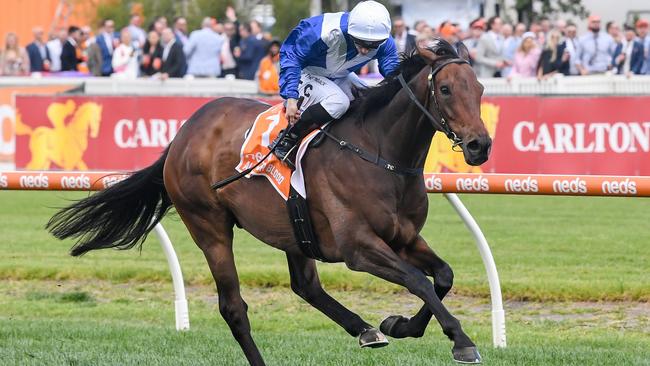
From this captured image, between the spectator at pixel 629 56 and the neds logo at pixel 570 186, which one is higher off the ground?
the neds logo at pixel 570 186

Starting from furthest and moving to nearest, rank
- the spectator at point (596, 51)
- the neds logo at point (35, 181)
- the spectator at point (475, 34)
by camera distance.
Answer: the spectator at point (475, 34)
the spectator at point (596, 51)
the neds logo at point (35, 181)

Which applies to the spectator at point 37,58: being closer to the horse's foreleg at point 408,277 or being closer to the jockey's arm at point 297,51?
the jockey's arm at point 297,51

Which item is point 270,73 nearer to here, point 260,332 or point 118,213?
point 260,332

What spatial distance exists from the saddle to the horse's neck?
0.37 metres

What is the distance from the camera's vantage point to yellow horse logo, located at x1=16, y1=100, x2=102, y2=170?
16062 mm

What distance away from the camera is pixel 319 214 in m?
6.10

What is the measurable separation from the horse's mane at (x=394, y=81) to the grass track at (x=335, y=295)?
1.24m

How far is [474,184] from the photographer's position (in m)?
7.08

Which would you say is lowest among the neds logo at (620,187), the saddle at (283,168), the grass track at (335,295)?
the grass track at (335,295)

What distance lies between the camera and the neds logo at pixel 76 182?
7.76m

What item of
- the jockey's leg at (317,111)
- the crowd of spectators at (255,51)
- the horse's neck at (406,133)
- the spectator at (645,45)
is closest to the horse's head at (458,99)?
the horse's neck at (406,133)

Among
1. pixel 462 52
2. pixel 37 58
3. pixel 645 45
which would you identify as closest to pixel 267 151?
pixel 462 52

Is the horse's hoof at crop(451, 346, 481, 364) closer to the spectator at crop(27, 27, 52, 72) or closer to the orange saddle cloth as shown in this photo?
the orange saddle cloth

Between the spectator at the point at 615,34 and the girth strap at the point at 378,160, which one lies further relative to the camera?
the spectator at the point at 615,34
